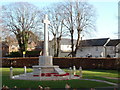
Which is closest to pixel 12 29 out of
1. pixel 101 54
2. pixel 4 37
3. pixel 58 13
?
pixel 4 37

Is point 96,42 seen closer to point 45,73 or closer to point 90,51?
point 90,51

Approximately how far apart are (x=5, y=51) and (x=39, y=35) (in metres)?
31.4

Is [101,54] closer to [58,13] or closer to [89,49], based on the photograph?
A: [89,49]

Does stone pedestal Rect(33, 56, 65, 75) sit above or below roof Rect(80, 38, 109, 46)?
below

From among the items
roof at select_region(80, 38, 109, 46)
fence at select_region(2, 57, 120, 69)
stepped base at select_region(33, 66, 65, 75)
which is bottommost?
fence at select_region(2, 57, 120, 69)

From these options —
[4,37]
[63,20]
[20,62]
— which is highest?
[63,20]

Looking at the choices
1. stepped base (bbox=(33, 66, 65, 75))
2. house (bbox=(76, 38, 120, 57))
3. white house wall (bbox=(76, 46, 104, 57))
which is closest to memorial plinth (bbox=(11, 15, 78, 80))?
stepped base (bbox=(33, 66, 65, 75))

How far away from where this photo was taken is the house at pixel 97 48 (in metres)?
67.8

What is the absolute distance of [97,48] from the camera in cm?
6956

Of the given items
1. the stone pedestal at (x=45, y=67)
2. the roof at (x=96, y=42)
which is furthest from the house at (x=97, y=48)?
the stone pedestal at (x=45, y=67)

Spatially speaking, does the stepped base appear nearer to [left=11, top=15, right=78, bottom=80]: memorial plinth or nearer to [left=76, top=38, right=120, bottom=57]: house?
[left=11, top=15, right=78, bottom=80]: memorial plinth

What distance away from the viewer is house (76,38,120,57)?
222 feet

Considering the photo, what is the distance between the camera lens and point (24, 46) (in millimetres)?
55531

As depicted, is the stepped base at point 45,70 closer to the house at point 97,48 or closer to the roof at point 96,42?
the house at point 97,48
